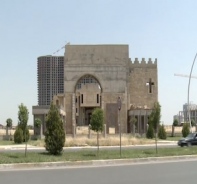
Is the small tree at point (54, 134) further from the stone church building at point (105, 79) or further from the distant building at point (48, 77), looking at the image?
the distant building at point (48, 77)

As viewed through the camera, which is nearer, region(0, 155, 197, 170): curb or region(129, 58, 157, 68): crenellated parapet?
region(0, 155, 197, 170): curb

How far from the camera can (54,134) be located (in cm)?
2155

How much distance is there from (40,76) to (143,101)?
120341 millimetres

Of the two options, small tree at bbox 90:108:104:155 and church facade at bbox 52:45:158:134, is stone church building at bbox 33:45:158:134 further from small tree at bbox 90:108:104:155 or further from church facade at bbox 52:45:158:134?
small tree at bbox 90:108:104:155

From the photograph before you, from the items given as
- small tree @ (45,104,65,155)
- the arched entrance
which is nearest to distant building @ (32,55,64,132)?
the arched entrance

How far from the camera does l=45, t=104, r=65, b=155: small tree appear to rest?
2123 centimetres

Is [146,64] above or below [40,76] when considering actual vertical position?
below

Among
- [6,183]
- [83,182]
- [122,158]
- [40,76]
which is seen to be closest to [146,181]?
[83,182]

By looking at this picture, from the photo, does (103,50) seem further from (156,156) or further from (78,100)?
(156,156)

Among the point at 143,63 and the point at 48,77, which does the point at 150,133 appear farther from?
the point at 48,77

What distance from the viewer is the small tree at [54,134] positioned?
69.7ft

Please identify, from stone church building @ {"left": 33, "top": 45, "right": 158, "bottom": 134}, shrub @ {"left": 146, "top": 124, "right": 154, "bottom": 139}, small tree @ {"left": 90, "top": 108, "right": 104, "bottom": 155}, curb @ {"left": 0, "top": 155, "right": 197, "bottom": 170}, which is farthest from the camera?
stone church building @ {"left": 33, "top": 45, "right": 158, "bottom": 134}

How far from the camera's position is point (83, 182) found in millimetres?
12594

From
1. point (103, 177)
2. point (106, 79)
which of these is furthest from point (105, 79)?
point (103, 177)
